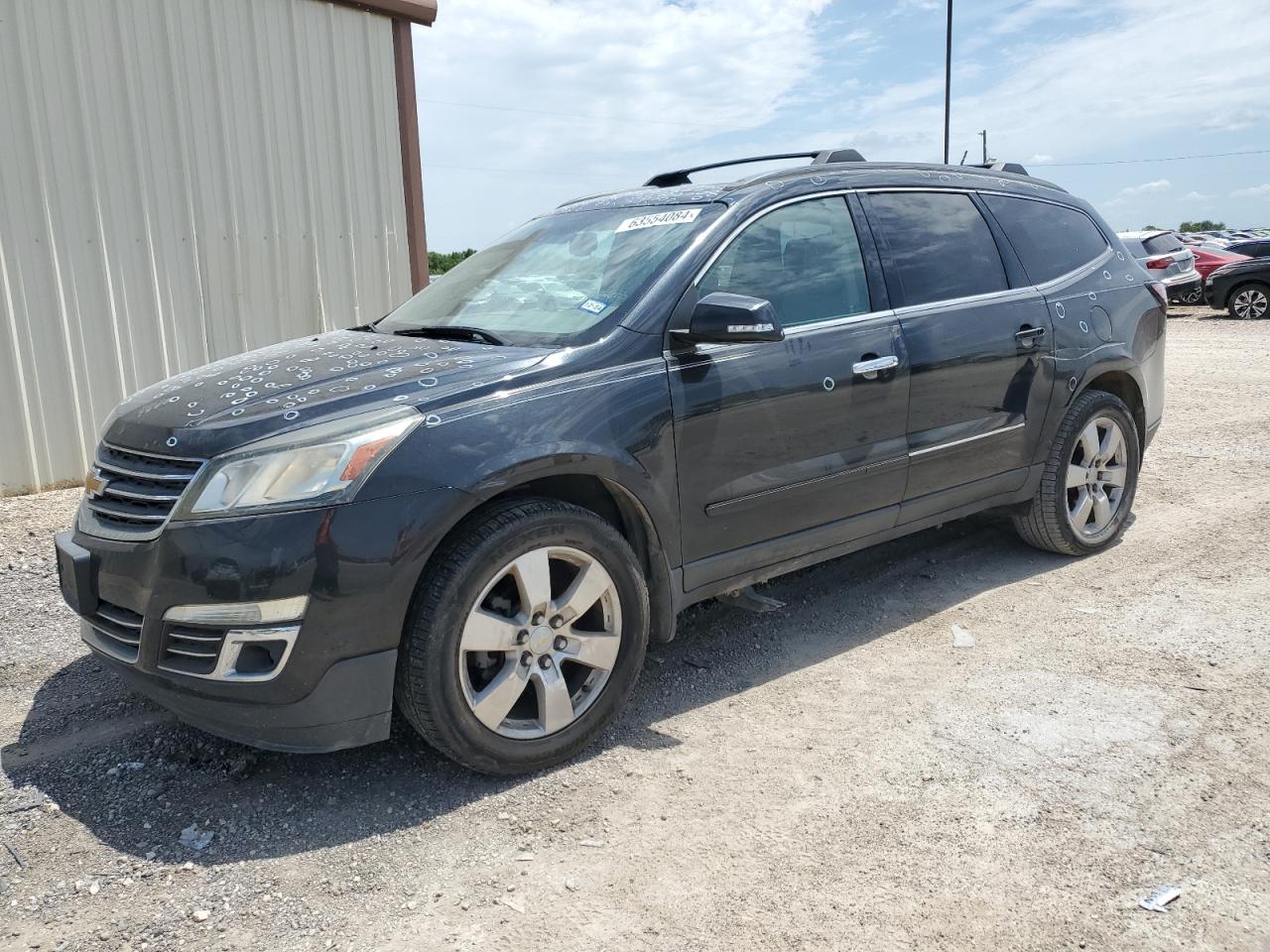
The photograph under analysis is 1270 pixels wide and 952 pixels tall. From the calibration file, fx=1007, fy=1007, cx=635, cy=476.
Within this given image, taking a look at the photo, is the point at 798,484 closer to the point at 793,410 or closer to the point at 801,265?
the point at 793,410

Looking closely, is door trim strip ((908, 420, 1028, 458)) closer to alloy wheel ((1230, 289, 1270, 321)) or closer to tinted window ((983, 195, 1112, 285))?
tinted window ((983, 195, 1112, 285))

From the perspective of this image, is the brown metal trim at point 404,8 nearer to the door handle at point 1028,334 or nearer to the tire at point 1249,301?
the door handle at point 1028,334

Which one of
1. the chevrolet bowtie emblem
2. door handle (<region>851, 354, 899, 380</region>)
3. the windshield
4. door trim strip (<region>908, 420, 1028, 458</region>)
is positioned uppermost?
the windshield

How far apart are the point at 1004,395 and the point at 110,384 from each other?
5596mm

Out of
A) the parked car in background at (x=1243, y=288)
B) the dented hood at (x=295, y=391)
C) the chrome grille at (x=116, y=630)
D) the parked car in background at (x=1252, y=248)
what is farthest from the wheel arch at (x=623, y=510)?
the parked car in background at (x=1252, y=248)

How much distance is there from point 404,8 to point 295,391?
593cm

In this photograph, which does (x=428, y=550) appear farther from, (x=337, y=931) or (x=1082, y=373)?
(x=1082, y=373)

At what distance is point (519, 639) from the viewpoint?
302cm

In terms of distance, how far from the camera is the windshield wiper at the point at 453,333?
11.6ft

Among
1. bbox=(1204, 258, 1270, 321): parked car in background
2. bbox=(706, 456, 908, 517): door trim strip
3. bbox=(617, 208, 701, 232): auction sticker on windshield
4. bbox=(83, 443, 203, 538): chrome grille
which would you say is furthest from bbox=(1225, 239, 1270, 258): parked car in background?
bbox=(83, 443, 203, 538): chrome grille

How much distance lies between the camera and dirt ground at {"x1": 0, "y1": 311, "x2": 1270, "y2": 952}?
96.0 inches

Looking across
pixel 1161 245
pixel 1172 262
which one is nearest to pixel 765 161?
Result: pixel 1172 262

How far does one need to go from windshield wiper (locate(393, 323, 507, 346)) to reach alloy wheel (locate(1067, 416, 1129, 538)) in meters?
2.95

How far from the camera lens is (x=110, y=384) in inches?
264
